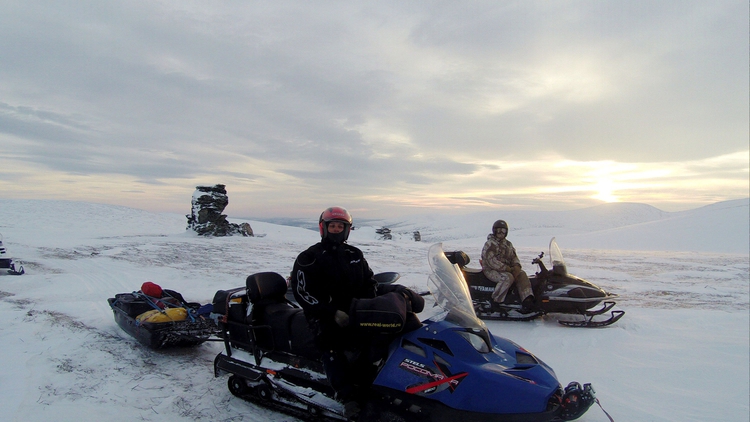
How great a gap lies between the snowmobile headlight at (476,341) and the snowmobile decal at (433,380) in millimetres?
264

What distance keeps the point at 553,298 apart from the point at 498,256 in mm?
1093

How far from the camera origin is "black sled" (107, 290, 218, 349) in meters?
4.60

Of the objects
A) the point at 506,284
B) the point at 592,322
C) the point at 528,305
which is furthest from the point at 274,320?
the point at 592,322

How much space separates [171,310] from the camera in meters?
4.87

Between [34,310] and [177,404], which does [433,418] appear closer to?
[177,404]

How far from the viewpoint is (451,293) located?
333 cm

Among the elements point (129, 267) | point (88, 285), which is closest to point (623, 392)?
point (88, 285)

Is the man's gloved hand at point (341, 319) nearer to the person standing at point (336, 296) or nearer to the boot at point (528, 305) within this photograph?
the person standing at point (336, 296)

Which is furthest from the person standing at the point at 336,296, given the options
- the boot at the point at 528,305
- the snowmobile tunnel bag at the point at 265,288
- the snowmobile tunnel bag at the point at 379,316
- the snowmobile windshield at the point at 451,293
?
the boot at the point at 528,305

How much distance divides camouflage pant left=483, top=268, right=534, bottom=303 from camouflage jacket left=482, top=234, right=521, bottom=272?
121 mm

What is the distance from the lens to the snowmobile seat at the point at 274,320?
11.7 feet

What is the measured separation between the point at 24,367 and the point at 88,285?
15.4 ft

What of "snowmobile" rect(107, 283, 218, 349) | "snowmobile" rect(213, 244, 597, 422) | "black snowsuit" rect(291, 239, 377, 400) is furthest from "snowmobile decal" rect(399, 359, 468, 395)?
"snowmobile" rect(107, 283, 218, 349)

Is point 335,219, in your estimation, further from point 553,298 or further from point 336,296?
point 553,298
